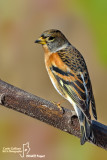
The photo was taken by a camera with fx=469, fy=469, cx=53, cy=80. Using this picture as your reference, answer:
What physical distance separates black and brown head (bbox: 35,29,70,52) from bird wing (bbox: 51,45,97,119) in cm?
28

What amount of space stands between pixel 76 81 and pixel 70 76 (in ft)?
0.34

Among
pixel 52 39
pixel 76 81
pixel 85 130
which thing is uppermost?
pixel 52 39

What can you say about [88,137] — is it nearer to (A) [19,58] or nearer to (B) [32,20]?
(A) [19,58]

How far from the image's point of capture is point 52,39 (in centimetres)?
566

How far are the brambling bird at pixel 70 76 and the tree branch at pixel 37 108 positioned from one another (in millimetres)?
132

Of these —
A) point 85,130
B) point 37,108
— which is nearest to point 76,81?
point 85,130

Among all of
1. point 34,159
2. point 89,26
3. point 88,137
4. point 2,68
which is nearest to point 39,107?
point 88,137

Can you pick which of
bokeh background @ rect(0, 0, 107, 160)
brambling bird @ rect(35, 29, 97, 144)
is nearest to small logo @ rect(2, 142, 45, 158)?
bokeh background @ rect(0, 0, 107, 160)

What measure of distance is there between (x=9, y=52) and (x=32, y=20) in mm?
970

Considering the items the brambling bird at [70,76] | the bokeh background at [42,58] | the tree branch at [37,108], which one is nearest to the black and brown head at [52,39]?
the brambling bird at [70,76]

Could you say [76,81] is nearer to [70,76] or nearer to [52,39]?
[70,76]

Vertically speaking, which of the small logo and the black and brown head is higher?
the black and brown head

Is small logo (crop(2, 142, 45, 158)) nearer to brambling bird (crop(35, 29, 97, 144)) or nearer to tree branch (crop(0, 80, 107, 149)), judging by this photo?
brambling bird (crop(35, 29, 97, 144))

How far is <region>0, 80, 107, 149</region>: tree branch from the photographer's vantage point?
422 centimetres
